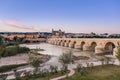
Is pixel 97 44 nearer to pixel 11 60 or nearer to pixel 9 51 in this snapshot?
pixel 9 51

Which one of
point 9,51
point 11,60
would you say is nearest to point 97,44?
point 9,51

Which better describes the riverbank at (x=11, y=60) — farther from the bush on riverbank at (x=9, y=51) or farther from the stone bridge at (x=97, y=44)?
the stone bridge at (x=97, y=44)

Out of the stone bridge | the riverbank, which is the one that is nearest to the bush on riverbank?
the riverbank

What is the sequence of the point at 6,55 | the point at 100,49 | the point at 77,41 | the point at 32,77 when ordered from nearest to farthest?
the point at 32,77, the point at 6,55, the point at 100,49, the point at 77,41

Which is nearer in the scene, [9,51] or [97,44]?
[9,51]

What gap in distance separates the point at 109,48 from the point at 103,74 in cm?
5335

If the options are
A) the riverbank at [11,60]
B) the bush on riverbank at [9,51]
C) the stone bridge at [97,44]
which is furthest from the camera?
the stone bridge at [97,44]

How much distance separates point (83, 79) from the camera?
28.5m

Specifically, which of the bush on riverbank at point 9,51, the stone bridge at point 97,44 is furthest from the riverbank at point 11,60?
the stone bridge at point 97,44

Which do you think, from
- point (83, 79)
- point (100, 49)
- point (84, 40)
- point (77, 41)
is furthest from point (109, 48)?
point (83, 79)

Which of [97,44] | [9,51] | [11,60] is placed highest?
[97,44]

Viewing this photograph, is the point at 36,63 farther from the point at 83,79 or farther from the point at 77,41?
the point at 77,41

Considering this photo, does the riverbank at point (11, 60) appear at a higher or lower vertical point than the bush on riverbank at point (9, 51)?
lower

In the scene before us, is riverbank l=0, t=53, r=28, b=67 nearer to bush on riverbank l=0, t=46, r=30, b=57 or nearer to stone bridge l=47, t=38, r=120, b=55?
bush on riverbank l=0, t=46, r=30, b=57
